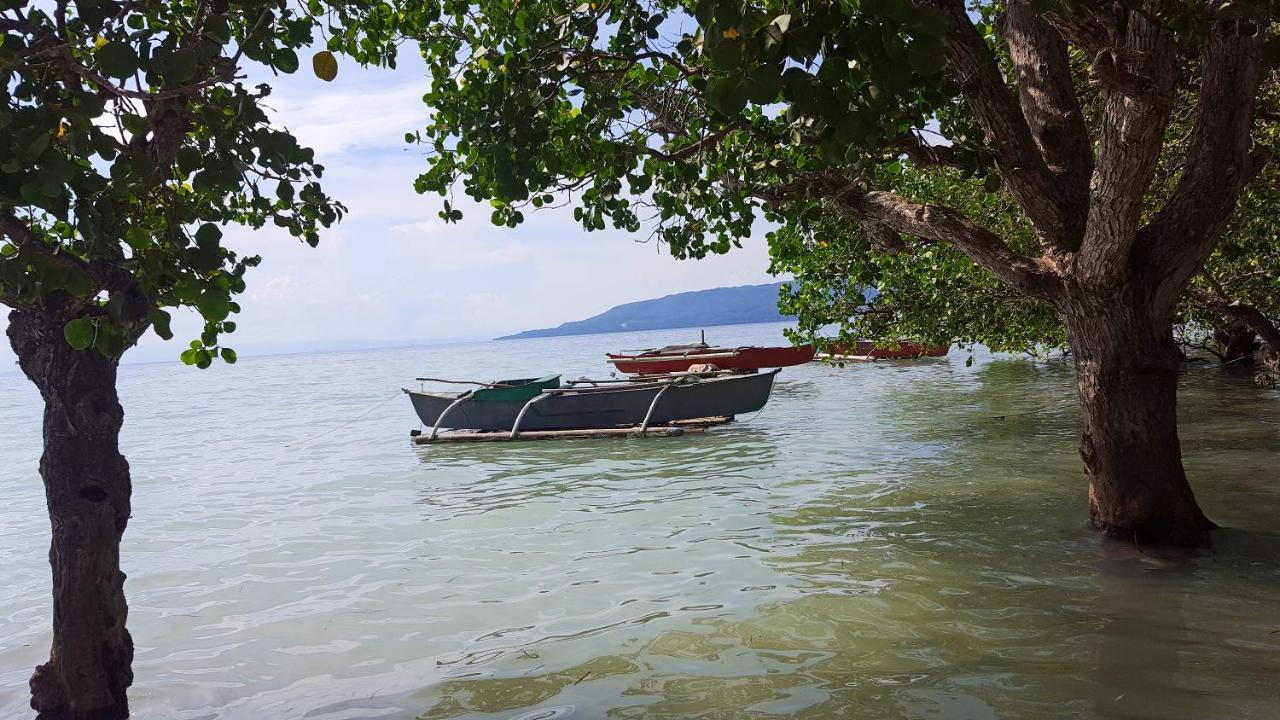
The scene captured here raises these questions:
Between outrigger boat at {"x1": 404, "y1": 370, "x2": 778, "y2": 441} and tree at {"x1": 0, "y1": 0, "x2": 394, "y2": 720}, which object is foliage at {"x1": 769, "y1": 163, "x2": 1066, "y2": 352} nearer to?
outrigger boat at {"x1": 404, "y1": 370, "x2": 778, "y2": 441}

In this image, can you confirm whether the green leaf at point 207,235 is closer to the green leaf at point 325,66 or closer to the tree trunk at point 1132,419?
the green leaf at point 325,66

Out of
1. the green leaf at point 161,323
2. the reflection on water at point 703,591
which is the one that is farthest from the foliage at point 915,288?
the green leaf at point 161,323

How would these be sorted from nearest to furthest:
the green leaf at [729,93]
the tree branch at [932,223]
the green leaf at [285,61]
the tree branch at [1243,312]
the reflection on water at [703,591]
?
1. the green leaf at [729,93]
2. the green leaf at [285,61]
3. the reflection on water at [703,591]
4. the tree branch at [932,223]
5. the tree branch at [1243,312]

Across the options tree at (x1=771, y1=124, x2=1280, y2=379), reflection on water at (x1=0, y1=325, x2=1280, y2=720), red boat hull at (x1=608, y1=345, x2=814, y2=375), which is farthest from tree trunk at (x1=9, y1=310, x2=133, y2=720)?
red boat hull at (x1=608, y1=345, x2=814, y2=375)

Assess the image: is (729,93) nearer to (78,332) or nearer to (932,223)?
(78,332)

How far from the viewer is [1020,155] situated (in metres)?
6.80

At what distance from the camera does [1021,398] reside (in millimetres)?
22359

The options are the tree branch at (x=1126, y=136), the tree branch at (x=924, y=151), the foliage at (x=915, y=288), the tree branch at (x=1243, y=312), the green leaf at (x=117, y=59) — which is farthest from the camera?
the foliage at (x=915, y=288)

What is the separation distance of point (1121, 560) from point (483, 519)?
24.3 feet

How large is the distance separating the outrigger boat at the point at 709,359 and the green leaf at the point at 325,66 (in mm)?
28804

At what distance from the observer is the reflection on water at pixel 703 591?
5273 millimetres

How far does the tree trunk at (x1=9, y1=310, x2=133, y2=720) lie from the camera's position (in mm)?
4309

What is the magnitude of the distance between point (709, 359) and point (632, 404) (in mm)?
14694

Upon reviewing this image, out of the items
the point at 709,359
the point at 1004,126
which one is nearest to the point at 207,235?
the point at 1004,126
